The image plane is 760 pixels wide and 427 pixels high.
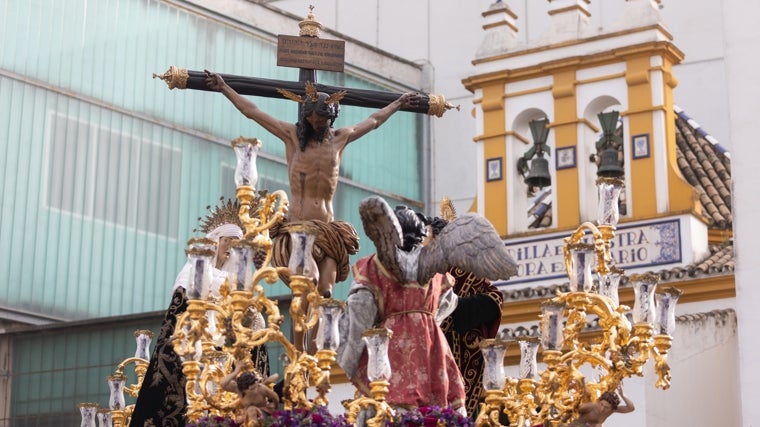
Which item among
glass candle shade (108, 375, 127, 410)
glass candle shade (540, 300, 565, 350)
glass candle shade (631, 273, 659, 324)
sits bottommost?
glass candle shade (108, 375, 127, 410)

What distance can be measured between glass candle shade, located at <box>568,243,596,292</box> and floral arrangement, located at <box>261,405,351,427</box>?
6.31ft

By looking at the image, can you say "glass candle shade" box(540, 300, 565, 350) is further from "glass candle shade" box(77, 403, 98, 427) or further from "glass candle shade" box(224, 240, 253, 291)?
"glass candle shade" box(77, 403, 98, 427)

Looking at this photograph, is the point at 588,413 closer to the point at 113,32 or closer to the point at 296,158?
the point at 296,158

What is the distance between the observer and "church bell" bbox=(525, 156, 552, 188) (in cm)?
2600

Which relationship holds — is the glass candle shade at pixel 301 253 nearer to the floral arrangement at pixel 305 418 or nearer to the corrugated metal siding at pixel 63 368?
the floral arrangement at pixel 305 418

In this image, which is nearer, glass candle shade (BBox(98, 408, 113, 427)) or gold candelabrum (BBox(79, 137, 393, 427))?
gold candelabrum (BBox(79, 137, 393, 427))

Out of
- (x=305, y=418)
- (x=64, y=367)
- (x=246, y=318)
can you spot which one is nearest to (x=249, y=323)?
(x=246, y=318)

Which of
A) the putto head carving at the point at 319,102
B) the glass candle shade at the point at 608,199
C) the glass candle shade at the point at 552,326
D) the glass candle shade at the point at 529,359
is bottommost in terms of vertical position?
the glass candle shade at the point at 529,359

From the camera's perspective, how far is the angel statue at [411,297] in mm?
11641

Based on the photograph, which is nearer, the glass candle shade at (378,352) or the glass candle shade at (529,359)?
the glass candle shade at (378,352)

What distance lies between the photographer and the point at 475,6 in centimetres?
3178

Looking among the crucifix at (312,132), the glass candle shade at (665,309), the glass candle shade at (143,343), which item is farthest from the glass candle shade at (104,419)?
the glass candle shade at (665,309)

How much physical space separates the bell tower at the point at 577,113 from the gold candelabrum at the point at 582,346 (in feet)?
41.8

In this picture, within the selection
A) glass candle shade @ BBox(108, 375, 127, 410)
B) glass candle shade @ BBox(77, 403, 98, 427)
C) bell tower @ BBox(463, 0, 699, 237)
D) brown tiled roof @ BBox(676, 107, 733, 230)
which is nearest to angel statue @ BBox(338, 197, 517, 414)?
glass candle shade @ BBox(108, 375, 127, 410)
